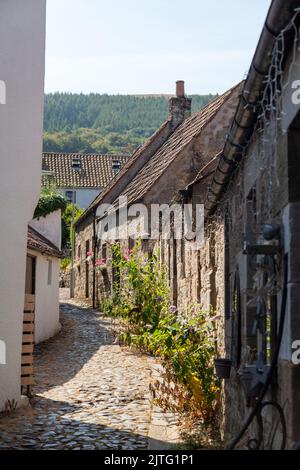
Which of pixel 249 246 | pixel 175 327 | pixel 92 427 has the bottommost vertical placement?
pixel 92 427

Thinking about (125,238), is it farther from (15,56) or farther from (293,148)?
(293,148)

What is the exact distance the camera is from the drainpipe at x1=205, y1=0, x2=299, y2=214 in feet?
10.8

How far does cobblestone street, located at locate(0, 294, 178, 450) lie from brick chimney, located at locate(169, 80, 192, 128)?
374 inches

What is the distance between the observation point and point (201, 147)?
1628 centimetres

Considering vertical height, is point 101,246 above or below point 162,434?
above

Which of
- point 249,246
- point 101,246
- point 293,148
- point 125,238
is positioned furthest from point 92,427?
point 101,246

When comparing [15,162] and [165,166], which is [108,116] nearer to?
[165,166]

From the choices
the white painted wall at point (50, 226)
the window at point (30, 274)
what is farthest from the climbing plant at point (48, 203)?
the window at point (30, 274)

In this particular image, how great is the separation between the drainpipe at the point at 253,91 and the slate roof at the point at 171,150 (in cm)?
964

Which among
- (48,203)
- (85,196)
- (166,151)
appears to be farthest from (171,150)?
(85,196)

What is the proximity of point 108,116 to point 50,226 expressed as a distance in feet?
297

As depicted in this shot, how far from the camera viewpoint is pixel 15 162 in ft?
28.1

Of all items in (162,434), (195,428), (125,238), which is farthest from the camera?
(125,238)
